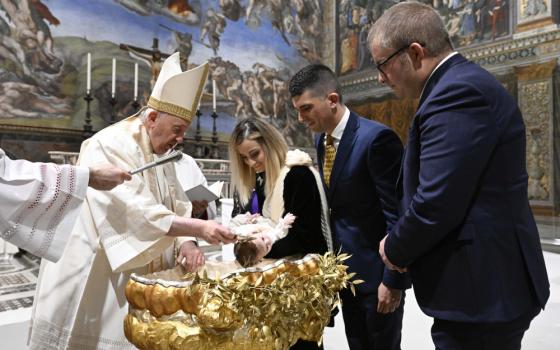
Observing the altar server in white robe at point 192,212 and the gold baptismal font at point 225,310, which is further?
the altar server in white robe at point 192,212

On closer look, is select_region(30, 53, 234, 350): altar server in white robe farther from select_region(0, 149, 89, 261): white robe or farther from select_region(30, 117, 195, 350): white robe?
select_region(0, 149, 89, 261): white robe

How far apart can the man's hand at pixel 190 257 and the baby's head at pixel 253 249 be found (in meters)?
0.18

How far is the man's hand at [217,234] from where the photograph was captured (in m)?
1.77

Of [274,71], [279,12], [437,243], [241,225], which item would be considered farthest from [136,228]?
[279,12]

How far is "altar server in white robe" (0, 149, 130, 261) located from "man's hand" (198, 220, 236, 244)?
372 millimetres

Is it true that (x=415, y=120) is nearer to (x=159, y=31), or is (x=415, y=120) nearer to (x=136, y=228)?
(x=136, y=228)

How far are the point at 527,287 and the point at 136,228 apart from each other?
1407mm

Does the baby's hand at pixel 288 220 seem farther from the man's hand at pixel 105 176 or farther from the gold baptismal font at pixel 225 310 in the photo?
the man's hand at pixel 105 176

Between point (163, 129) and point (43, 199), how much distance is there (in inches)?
27.0

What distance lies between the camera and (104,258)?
2.00m

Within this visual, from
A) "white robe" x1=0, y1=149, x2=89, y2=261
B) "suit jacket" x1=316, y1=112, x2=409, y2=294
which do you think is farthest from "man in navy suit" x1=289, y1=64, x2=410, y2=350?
"white robe" x1=0, y1=149, x2=89, y2=261

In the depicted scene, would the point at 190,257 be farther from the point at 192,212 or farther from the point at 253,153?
the point at 192,212

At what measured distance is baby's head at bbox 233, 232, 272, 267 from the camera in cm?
177

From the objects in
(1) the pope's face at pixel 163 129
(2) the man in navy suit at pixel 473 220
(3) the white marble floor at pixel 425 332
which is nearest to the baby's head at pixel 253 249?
(2) the man in navy suit at pixel 473 220
